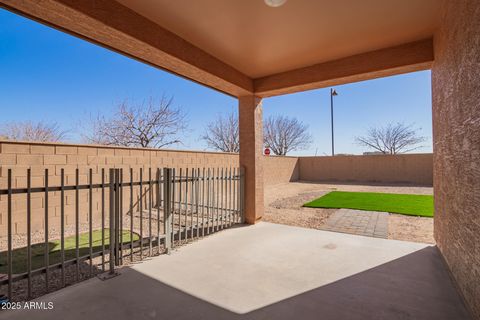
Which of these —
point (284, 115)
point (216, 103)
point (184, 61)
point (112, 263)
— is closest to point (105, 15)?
point (184, 61)

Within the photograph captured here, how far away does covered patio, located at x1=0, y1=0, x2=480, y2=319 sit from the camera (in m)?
2.13

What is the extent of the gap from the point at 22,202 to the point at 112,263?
129 inches

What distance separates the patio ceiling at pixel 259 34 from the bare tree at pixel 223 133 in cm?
2105

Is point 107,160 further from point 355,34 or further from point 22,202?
point 355,34

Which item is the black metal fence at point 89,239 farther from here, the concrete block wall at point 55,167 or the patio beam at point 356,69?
the patio beam at point 356,69

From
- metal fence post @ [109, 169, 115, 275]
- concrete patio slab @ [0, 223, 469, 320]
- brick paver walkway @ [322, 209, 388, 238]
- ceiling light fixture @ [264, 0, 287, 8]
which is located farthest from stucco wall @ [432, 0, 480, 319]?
metal fence post @ [109, 169, 115, 275]

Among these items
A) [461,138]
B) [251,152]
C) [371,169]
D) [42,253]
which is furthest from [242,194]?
[371,169]

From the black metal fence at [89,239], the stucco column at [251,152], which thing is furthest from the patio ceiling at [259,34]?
the black metal fence at [89,239]

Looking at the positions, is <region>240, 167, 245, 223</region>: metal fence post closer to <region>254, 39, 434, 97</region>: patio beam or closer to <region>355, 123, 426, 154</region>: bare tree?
<region>254, 39, 434, 97</region>: patio beam

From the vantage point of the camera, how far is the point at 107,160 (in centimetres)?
591

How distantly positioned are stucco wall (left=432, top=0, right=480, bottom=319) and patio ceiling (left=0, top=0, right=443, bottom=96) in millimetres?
521

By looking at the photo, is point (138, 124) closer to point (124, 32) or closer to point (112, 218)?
point (112, 218)

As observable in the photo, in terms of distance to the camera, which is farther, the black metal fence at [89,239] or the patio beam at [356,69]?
the patio beam at [356,69]

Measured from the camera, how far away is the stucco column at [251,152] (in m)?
5.30
